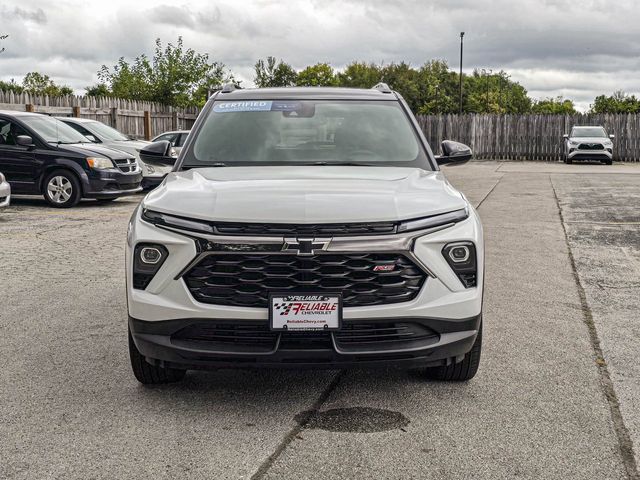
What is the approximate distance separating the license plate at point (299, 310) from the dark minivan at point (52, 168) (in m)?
11.8

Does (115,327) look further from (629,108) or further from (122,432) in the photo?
(629,108)

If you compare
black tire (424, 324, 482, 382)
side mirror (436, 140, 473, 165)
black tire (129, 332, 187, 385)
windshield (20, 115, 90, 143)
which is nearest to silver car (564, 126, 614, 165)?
windshield (20, 115, 90, 143)

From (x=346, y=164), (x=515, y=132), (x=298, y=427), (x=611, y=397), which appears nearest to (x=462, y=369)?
(x=611, y=397)

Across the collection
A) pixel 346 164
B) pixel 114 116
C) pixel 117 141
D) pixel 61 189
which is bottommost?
pixel 61 189

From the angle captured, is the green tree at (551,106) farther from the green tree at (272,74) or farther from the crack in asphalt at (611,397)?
the crack in asphalt at (611,397)

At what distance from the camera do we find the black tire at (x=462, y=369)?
461cm

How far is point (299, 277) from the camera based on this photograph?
159 inches

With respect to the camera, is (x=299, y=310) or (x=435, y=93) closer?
(x=299, y=310)

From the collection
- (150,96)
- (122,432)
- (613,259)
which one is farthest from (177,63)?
(122,432)

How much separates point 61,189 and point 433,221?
39.9 feet

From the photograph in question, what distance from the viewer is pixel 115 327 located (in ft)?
20.0

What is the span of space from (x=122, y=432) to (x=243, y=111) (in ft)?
8.59

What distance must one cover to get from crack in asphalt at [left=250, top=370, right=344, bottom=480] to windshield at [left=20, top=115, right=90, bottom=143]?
11.9 m

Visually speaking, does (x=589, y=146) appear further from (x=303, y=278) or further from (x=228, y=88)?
(x=303, y=278)
